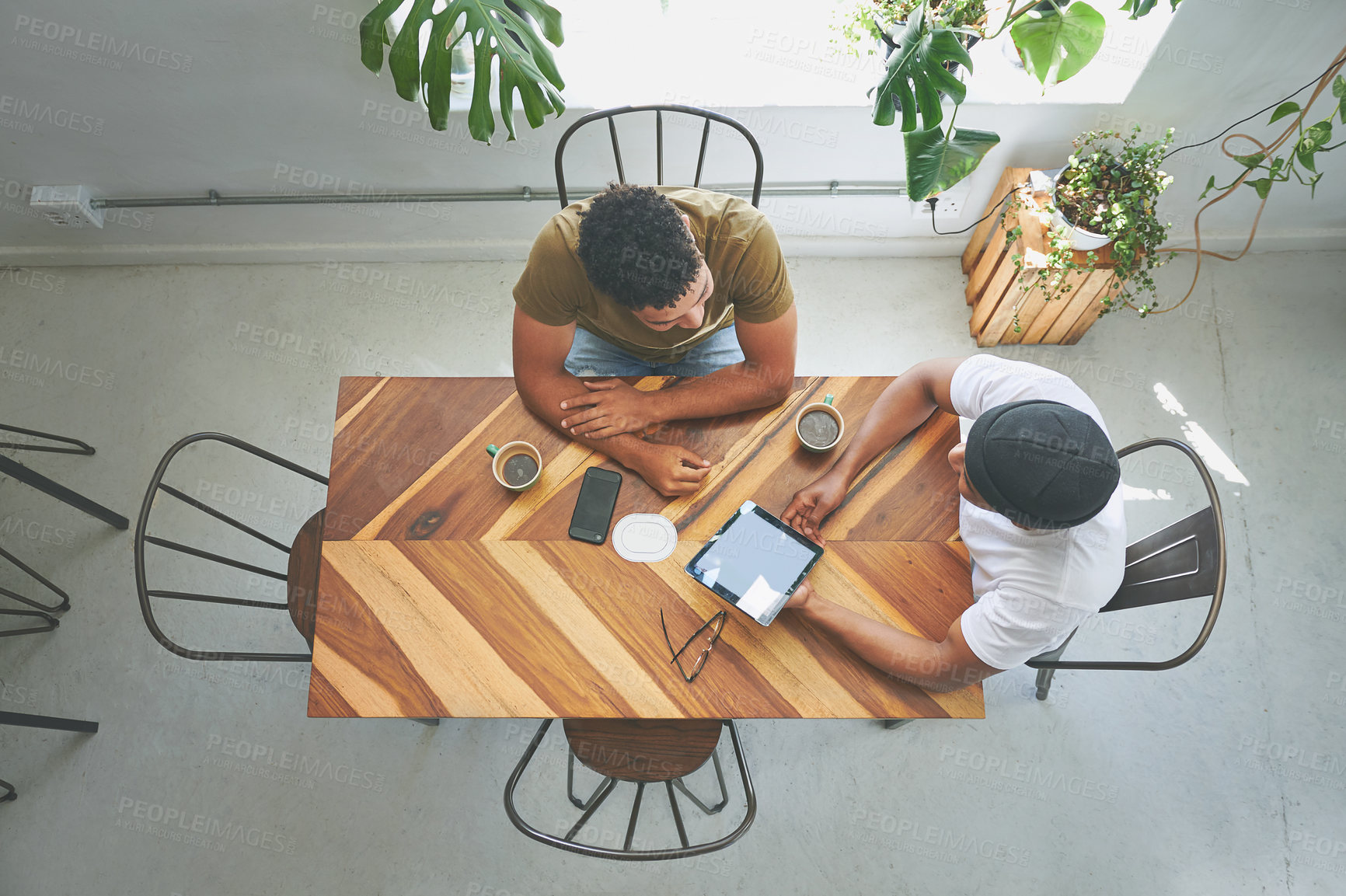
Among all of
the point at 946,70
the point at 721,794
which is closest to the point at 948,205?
the point at 946,70

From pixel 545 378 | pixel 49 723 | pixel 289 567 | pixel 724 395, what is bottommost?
pixel 49 723

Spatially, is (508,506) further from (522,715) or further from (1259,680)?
(1259,680)

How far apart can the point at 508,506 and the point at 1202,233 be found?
8.68ft

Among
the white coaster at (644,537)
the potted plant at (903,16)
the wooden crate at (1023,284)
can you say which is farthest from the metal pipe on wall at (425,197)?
the white coaster at (644,537)

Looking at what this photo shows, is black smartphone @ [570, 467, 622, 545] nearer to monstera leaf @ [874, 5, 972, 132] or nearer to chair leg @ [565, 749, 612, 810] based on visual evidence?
chair leg @ [565, 749, 612, 810]

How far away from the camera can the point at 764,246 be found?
5.13 feet

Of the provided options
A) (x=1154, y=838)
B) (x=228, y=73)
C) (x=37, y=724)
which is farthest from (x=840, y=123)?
(x=37, y=724)

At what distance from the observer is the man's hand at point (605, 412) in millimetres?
1620

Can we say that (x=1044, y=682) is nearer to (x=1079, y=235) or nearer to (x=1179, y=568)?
(x=1179, y=568)

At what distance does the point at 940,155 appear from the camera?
1.77 meters

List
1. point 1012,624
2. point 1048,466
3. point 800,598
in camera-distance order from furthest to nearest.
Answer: point 800,598
point 1012,624
point 1048,466

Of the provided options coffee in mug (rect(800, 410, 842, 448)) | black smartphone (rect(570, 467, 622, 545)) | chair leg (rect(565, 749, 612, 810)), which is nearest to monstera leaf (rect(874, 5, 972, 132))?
coffee in mug (rect(800, 410, 842, 448))

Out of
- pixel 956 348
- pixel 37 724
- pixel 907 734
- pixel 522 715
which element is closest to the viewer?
pixel 522 715

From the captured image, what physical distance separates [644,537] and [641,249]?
22.8 inches
